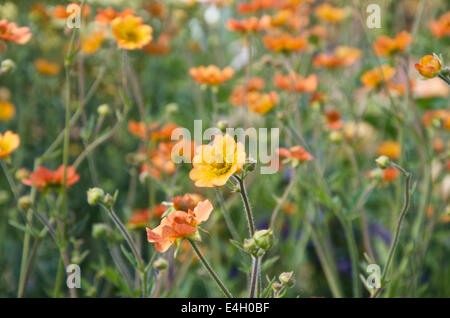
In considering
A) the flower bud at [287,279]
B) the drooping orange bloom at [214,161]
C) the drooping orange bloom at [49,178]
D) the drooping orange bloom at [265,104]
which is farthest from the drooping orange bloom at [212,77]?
the flower bud at [287,279]

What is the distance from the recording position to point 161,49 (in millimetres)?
2059

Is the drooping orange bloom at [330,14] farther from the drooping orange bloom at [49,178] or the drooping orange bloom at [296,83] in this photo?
the drooping orange bloom at [49,178]

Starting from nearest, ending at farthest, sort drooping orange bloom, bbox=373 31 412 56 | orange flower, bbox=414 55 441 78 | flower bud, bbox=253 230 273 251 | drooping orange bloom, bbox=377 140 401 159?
flower bud, bbox=253 230 273 251
orange flower, bbox=414 55 441 78
drooping orange bloom, bbox=373 31 412 56
drooping orange bloom, bbox=377 140 401 159

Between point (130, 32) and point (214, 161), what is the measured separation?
1.66 ft

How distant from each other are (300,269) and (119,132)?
1.00m

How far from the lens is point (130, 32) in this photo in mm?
1049

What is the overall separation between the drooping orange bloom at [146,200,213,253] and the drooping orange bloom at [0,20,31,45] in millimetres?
553

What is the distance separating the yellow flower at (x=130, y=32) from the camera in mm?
998

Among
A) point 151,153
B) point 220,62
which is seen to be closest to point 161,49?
point 220,62

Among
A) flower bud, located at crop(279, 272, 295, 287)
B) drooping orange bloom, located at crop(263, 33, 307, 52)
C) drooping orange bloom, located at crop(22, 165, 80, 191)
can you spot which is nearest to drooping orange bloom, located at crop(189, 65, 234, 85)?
drooping orange bloom, located at crop(263, 33, 307, 52)

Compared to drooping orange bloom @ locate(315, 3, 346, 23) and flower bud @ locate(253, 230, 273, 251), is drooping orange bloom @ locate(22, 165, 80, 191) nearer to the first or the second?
flower bud @ locate(253, 230, 273, 251)

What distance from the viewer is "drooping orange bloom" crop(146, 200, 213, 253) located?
24.1 inches

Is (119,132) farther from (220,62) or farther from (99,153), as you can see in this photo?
(220,62)

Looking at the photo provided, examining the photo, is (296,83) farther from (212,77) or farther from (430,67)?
(430,67)
